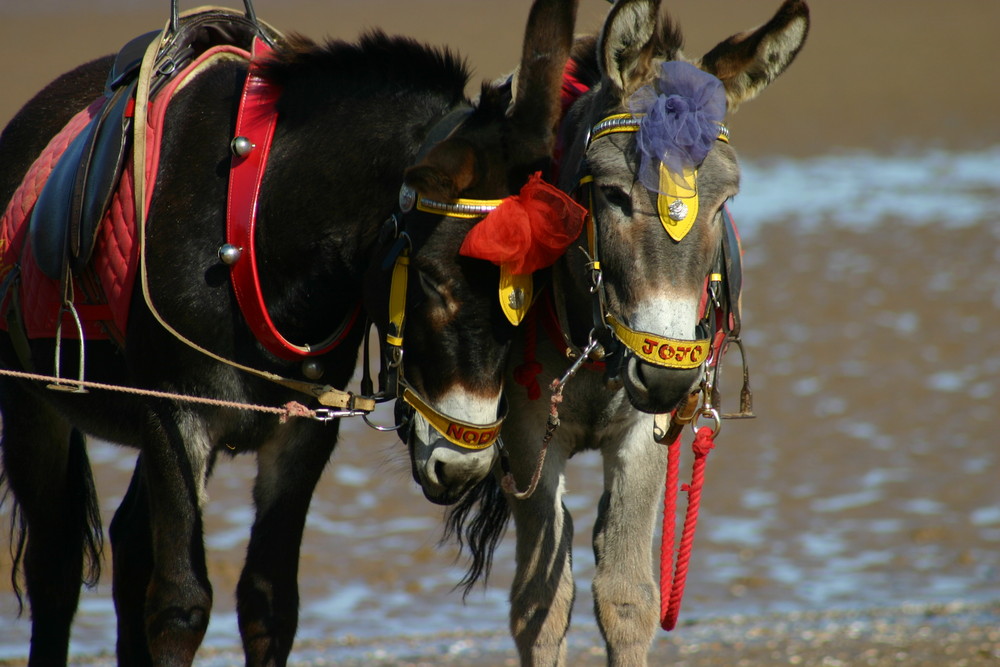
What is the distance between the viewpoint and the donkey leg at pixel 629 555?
3242 mm

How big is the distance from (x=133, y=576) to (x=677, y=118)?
2.20 m

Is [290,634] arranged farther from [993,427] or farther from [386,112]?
[993,427]

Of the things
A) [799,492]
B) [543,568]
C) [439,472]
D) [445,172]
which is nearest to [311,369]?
[439,472]

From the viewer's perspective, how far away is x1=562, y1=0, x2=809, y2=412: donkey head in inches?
105

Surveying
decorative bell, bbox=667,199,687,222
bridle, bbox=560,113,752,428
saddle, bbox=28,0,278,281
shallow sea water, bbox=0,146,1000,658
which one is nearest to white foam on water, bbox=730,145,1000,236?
shallow sea water, bbox=0,146,1000,658

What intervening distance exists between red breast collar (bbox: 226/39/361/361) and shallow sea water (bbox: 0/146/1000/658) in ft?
1.84

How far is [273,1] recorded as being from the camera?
24.8 m

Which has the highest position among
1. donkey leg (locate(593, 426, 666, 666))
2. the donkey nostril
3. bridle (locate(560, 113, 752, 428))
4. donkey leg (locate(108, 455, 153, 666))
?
bridle (locate(560, 113, 752, 428))

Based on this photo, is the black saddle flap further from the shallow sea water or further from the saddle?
the shallow sea water

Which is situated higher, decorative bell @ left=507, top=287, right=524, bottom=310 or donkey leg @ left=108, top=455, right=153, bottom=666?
decorative bell @ left=507, top=287, right=524, bottom=310

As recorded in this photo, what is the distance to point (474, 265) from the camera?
282 cm

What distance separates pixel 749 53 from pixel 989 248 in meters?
7.73

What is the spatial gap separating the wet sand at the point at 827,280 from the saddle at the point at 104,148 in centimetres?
119

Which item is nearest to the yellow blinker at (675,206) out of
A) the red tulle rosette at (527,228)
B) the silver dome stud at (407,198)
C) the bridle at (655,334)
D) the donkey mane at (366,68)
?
the bridle at (655,334)
